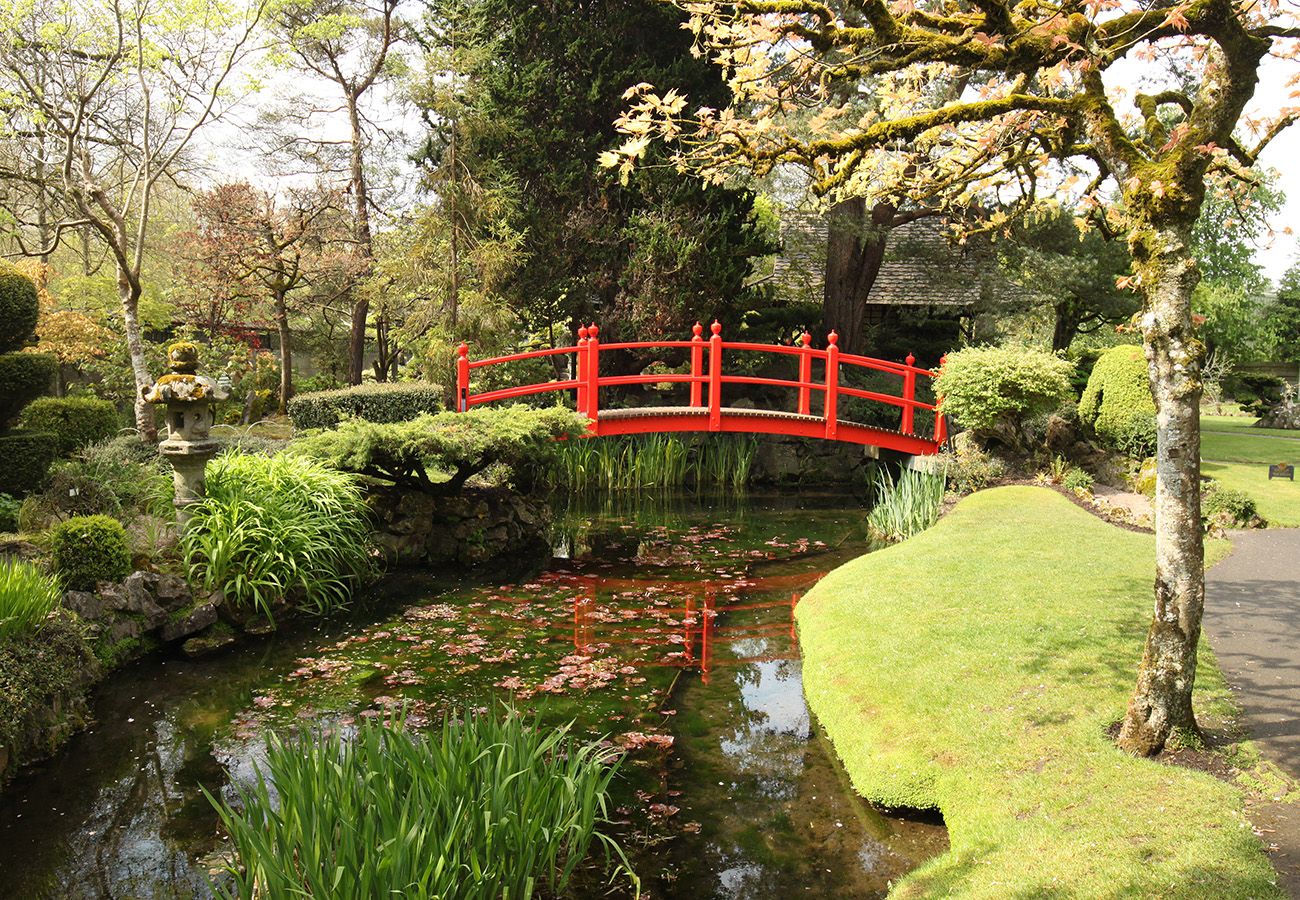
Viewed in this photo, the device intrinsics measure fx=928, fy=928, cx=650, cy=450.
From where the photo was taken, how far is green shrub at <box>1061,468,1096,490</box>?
1123 centimetres

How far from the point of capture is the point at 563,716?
6.05 meters

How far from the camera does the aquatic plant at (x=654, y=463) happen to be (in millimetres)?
14422

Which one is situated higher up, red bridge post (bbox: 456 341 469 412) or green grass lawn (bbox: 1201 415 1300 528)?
red bridge post (bbox: 456 341 469 412)

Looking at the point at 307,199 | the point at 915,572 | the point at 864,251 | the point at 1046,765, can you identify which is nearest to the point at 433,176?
the point at 307,199

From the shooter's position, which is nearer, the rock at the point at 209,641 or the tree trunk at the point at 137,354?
the rock at the point at 209,641

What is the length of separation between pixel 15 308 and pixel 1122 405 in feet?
40.2

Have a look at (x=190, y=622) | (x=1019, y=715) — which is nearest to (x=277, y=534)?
(x=190, y=622)

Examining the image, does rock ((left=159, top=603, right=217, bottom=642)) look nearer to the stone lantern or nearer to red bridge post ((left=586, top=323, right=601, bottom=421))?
the stone lantern

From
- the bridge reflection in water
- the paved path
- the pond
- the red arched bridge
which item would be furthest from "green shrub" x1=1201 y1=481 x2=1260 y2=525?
the bridge reflection in water

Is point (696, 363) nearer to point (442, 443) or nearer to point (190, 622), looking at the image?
point (442, 443)

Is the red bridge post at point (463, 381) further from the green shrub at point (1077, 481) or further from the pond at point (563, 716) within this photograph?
the green shrub at point (1077, 481)

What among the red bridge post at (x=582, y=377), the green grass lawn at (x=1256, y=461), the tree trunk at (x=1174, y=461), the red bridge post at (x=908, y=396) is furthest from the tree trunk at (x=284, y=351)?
the tree trunk at (x=1174, y=461)

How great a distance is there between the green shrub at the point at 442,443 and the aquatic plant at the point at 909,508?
Answer: 13.3 feet

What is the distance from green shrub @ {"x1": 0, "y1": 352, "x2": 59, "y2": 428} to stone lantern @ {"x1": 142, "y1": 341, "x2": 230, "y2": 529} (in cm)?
105
